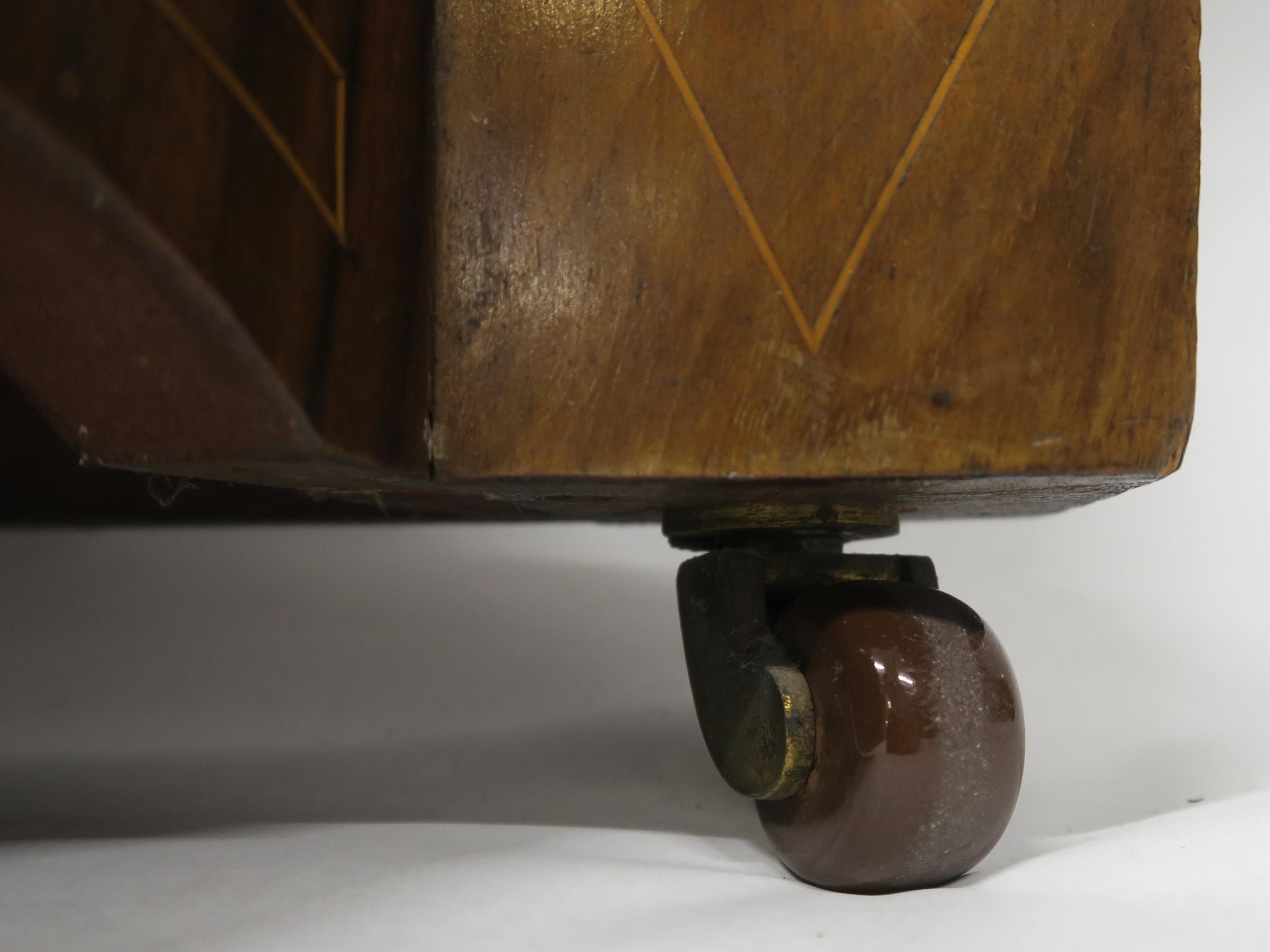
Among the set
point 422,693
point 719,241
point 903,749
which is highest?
point 719,241

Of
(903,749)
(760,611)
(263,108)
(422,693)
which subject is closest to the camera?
(263,108)

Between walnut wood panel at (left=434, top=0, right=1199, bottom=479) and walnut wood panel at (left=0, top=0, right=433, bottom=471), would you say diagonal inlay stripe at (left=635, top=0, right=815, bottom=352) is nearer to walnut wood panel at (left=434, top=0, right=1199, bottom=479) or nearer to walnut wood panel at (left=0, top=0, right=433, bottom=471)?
walnut wood panel at (left=434, top=0, right=1199, bottom=479)

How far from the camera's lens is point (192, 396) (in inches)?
18.6

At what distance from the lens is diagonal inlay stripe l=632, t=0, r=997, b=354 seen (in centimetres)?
52

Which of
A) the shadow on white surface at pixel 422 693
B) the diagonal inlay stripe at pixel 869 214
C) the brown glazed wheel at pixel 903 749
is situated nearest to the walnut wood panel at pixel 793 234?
the diagonal inlay stripe at pixel 869 214

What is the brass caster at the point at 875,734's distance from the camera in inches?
22.5

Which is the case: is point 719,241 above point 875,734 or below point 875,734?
above

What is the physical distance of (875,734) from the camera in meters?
0.57

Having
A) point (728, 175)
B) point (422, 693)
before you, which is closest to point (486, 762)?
point (422, 693)

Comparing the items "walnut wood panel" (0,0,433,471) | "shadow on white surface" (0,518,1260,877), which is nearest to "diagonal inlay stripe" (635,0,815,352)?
"walnut wood panel" (0,0,433,471)

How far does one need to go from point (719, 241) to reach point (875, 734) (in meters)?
0.26

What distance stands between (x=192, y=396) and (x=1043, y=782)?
0.64m

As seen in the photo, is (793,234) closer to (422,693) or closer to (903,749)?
(903,749)

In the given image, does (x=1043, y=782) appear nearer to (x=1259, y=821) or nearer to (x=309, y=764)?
(x=1259, y=821)
